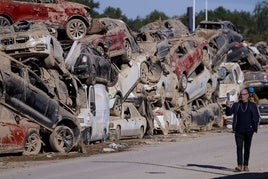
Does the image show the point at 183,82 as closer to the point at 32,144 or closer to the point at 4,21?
the point at 4,21

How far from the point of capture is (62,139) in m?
19.9

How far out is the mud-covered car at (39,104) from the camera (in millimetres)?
18109

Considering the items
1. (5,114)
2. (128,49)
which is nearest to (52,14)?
(128,49)

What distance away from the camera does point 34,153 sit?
1877 cm

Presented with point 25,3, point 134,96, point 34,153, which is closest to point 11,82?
point 34,153

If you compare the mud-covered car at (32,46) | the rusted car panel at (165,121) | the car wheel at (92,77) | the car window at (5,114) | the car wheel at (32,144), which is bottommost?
the car wheel at (32,144)

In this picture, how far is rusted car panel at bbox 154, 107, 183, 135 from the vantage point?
28.5 metres

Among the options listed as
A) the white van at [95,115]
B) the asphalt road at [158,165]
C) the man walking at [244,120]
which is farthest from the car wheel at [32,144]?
the man walking at [244,120]

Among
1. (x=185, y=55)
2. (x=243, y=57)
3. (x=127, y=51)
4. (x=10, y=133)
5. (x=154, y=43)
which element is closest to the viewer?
(x=10, y=133)

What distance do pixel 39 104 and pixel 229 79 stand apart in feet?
64.7

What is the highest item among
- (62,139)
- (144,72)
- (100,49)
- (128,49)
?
(128,49)

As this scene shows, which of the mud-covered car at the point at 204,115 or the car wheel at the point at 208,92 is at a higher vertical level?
the car wheel at the point at 208,92

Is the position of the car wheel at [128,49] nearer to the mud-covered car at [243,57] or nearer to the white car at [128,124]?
the white car at [128,124]

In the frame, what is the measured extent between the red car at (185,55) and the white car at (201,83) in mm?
456
